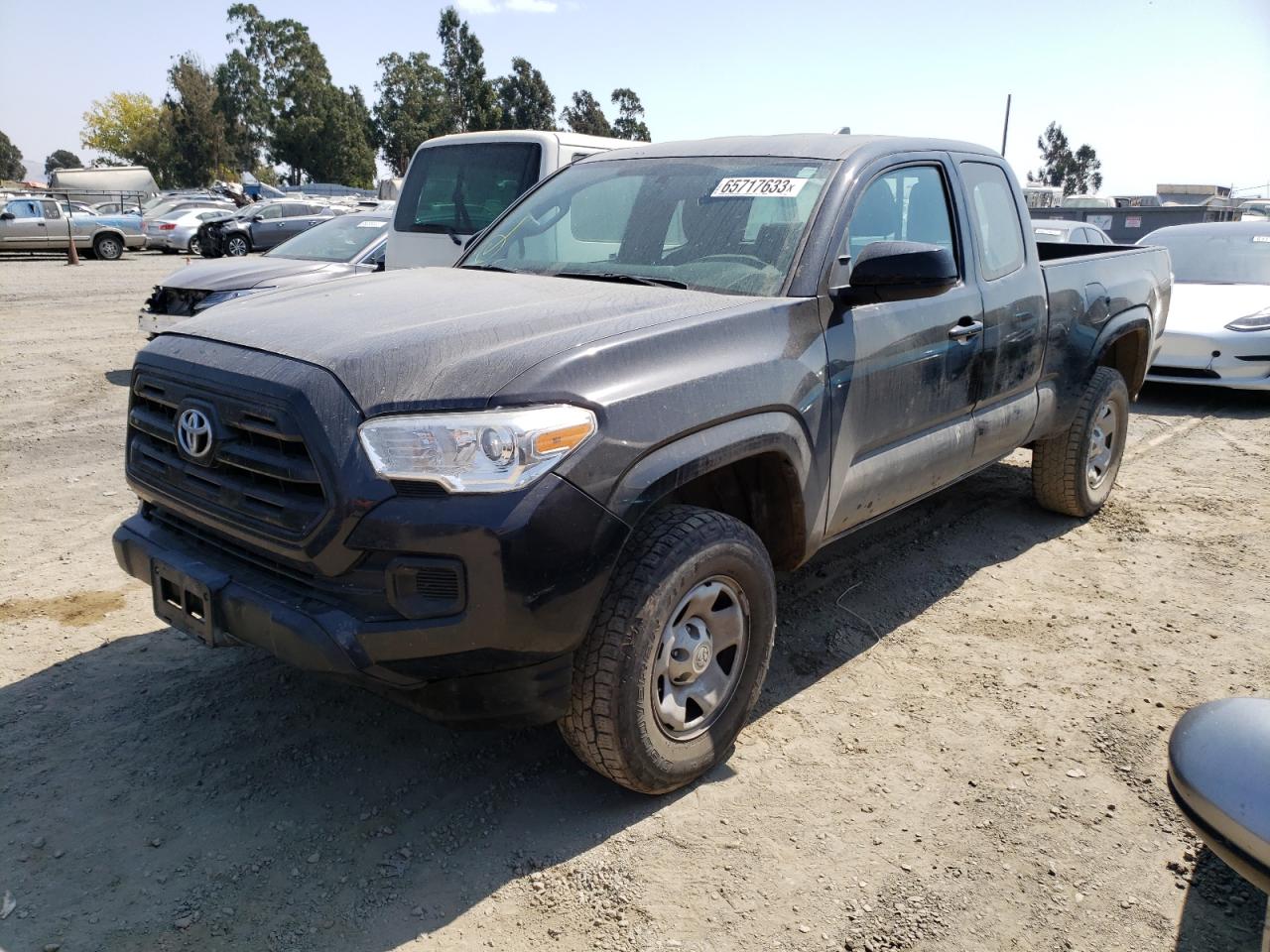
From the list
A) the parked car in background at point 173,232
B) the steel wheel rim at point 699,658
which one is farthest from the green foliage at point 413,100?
the steel wheel rim at point 699,658

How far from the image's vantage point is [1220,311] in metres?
8.96

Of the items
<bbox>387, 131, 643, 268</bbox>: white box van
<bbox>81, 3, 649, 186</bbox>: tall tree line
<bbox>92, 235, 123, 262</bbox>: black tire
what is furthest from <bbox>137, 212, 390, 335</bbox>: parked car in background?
<bbox>81, 3, 649, 186</bbox>: tall tree line

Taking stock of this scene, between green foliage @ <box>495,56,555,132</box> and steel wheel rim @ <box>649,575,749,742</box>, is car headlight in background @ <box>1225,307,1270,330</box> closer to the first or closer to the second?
steel wheel rim @ <box>649,575,749,742</box>

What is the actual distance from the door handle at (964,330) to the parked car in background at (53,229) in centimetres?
2537

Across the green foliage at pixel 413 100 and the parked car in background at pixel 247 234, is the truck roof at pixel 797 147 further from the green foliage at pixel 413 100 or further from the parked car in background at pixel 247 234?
the green foliage at pixel 413 100

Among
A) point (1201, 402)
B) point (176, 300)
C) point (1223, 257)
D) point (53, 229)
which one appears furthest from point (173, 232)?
point (1201, 402)

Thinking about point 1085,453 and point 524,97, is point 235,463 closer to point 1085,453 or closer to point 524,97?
point 1085,453

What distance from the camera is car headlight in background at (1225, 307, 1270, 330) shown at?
8594 mm

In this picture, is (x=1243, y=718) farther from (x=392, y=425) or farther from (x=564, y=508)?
(x=392, y=425)

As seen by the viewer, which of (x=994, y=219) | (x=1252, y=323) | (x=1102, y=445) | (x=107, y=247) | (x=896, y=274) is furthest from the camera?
(x=107, y=247)

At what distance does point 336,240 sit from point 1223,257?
354 inches

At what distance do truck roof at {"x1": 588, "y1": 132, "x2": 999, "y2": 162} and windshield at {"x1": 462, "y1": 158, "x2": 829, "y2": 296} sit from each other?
0.24ft

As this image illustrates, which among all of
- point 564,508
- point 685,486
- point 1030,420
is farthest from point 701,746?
point 1030,420

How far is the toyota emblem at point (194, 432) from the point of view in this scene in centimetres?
279
